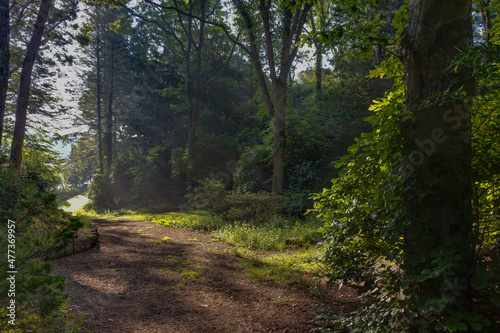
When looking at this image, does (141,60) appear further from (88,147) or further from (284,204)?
(284,204)

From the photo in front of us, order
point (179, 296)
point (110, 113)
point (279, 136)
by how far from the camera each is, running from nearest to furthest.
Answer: point (179, 296), point (279, 136), point (110, 113)

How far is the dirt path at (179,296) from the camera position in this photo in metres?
2.99

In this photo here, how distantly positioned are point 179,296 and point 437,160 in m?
3.28

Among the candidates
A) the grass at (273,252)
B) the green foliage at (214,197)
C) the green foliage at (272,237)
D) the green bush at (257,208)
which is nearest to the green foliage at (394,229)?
the grass at (273,252)

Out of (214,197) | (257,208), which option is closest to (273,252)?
(257,208)

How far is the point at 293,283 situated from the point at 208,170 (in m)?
15.3

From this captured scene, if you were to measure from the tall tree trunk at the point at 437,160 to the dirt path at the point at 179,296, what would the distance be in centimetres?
150

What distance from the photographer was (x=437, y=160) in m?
2.14

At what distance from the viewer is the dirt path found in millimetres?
2988

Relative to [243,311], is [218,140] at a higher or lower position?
higher

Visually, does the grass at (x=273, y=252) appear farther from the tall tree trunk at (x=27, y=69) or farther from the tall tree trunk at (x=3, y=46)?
the tall tree trunk at (x=27, y=69)

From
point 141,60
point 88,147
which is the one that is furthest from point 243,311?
point 88,147

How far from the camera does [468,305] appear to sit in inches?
83.6

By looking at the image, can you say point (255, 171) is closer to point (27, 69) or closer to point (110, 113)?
point (27, 69)
